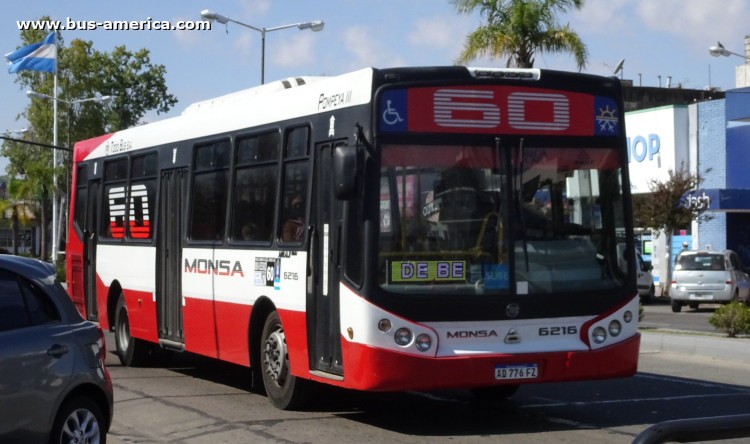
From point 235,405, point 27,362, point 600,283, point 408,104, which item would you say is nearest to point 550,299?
point 600,283

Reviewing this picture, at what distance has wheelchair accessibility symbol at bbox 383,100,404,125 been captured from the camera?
9.28 metres

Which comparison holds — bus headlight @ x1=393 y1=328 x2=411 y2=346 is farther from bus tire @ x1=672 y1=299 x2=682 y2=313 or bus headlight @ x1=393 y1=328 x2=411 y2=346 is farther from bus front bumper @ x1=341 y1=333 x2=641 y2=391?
bus tire @ x1=672 y1=299 x2=682 y2=313

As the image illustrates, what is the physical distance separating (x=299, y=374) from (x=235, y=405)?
4.47 feet

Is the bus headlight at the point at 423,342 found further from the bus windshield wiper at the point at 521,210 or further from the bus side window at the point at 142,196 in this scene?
the bus side window at the point at 142,196

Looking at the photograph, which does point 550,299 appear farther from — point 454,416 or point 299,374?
point 299,374

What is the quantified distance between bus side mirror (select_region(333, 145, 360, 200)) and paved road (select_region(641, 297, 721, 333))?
14.0 meters

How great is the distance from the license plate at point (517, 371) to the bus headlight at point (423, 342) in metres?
0.63

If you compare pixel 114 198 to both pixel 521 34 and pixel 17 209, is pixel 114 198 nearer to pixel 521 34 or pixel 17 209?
pixel 521 34

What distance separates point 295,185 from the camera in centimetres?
1061

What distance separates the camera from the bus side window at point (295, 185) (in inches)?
410

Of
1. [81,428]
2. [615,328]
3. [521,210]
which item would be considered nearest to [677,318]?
[615,328]

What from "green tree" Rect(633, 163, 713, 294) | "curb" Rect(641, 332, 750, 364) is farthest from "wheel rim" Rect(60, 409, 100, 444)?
"green tree" Rect(633, 163, 713, 294)

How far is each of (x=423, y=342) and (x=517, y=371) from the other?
885 millimetres

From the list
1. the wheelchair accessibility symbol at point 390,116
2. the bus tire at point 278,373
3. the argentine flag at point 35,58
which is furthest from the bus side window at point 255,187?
the argentine flag at point 35,58
